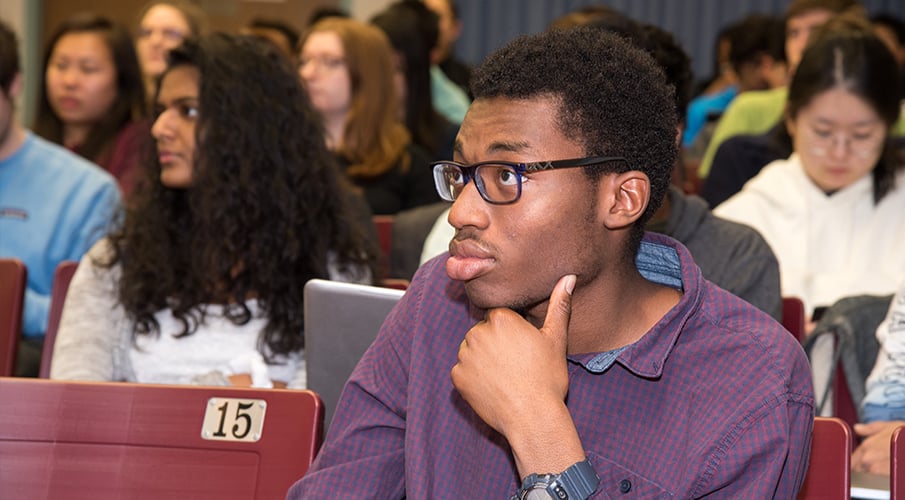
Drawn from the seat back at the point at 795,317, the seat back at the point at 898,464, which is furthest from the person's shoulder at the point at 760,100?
the seat back at the point at 898,464

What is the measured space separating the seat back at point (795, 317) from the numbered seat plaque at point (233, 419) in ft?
4.07

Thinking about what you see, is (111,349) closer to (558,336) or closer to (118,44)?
(558,336)

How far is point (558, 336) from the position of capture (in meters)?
1.37

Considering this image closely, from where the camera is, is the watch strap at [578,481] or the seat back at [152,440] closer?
the watch strap at [578,481]

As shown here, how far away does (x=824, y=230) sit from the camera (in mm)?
3240

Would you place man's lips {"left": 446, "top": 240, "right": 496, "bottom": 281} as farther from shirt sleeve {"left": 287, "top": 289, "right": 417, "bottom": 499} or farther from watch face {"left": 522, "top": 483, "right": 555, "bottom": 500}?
watch face {"left": 522, "top": 483, "right": 555, "bottom": 500}

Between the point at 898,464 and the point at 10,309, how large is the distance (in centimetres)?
178

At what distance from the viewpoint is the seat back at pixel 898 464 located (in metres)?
1.53

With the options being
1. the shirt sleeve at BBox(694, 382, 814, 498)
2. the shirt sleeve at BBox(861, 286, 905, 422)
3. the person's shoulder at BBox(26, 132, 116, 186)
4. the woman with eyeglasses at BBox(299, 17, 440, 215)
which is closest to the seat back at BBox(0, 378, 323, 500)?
the shirt sleeve at BBox(694, 382, 814, 498)

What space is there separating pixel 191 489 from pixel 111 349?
0.82 meters

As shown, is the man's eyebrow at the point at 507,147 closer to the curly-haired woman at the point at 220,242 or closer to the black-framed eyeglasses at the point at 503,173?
the black-framed eyeglasses at the point at 503,173

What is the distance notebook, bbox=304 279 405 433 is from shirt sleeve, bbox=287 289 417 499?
0.92 feet

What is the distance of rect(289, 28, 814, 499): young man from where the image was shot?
51.9 inches

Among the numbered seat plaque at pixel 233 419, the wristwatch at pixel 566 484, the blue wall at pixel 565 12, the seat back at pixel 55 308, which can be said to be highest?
the blue wall at pixel 565 12
